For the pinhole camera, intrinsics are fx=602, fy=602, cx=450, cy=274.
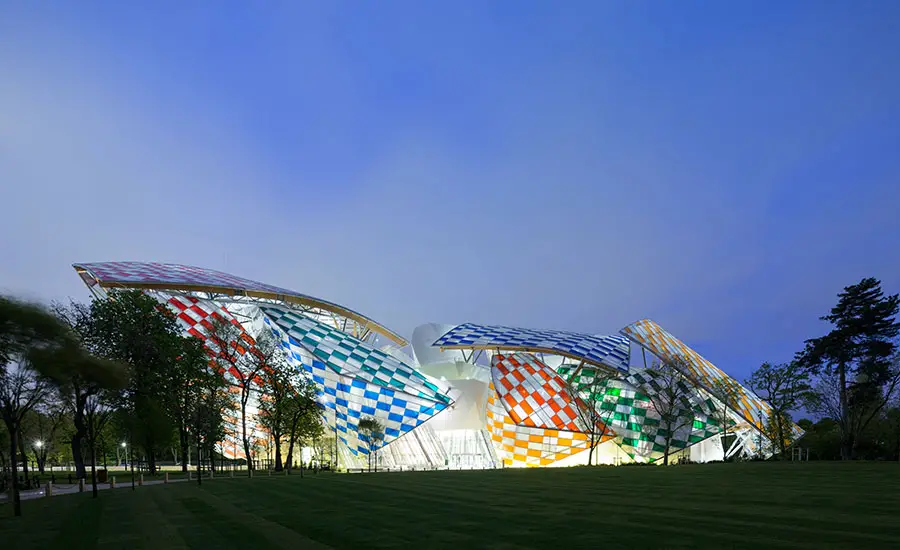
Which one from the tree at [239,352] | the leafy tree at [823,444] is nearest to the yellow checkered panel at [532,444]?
the tree at [239,352]

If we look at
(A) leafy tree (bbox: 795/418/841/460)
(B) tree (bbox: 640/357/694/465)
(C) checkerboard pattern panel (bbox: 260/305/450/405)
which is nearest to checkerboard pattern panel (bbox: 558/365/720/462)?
(B) tree (bbox: 640/357/694/465)

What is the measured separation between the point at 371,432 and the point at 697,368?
103 ft

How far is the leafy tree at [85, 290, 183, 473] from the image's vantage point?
118 feet

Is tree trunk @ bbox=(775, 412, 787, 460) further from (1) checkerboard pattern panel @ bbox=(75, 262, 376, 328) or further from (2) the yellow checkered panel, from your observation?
(1) checkerboard pattern panel @ bbox=(75, 262, 376, 328)

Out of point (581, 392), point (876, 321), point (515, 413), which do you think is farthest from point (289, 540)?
point (876, 321)

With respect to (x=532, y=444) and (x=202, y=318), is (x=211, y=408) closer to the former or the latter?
(x=202, y=318)

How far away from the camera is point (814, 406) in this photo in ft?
163

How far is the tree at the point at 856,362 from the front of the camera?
49.1m

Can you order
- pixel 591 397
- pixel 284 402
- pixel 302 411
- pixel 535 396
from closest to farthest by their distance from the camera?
1. pixel 284 402
2. pixel 302 411
3. pixel 591 397
4. pixel 535 396

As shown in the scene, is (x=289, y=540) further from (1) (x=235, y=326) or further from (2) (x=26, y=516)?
(1) (x=235, y=326)

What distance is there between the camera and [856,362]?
5166cm

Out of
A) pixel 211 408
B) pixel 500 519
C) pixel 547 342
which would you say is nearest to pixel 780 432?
pixel 547 342

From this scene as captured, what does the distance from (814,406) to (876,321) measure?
9379 millimetres

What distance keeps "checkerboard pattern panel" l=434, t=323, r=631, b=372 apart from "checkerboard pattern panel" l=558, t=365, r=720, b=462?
195 cm
